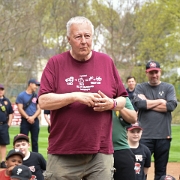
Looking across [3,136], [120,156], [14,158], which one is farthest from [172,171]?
[120,156]

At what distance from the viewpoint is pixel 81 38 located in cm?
474

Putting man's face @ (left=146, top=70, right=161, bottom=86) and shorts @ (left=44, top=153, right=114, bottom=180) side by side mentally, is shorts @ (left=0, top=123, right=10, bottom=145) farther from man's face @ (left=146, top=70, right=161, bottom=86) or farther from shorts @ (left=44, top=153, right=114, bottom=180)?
shorts @ (left=44, top=153, right=114, bottom=180)

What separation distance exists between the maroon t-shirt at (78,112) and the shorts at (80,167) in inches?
3.0

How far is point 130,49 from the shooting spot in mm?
38750

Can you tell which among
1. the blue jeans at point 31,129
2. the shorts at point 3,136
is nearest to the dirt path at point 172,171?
the blue jeans at point 31,129

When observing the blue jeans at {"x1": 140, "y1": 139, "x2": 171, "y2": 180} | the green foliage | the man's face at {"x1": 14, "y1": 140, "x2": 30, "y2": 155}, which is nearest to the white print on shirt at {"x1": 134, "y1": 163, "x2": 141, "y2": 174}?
the blue jeans at {"x1": 140, "y1": 139, "x2": 171, "y2": 180}

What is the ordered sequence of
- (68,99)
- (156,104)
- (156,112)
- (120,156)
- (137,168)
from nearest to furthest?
(68,99)
(120,156)
(137,168)
(156,104)
(156,112)

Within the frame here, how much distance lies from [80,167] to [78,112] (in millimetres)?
470

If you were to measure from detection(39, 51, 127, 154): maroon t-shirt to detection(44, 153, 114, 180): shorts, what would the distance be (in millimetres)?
75

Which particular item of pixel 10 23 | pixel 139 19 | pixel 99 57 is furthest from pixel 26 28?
pixel 99 57

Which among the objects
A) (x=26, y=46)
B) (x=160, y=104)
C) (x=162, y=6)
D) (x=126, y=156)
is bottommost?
(x=126, y=156)

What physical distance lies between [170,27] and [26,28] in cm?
929

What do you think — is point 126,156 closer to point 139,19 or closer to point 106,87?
point 106,87

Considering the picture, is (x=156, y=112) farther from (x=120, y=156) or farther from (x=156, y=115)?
(x=120, y=156)
